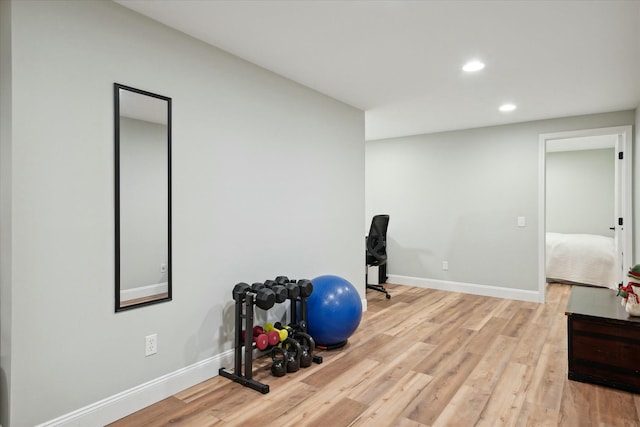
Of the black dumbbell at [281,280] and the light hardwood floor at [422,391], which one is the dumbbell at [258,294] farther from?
the light hardwood floor at [422,391]

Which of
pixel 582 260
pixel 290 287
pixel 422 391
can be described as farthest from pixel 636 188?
pixel 290 287

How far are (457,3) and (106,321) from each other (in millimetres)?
2642

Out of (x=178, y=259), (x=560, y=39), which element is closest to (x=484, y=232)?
(x=560, y=39)

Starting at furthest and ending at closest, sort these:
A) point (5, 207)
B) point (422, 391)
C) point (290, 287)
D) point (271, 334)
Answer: point (290, 287), point (271, 334), point (422, 391), point (5, 207)

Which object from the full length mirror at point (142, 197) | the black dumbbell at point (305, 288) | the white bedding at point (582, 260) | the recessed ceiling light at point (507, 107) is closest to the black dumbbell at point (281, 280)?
the black dumbbell at point (305, 288)

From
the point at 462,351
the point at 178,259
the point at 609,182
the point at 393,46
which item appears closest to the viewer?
the point at 178,259

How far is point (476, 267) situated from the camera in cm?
545

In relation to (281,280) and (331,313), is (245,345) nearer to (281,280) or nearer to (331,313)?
(281,280)

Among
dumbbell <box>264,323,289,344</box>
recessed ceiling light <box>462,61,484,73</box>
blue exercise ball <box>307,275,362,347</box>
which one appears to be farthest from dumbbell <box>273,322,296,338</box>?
recessed ceiling light <box>462,61,484,73</box>

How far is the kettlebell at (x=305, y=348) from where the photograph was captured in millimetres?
2896

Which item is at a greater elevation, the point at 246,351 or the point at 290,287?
the point at 290,287

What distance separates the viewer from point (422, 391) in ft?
8.34

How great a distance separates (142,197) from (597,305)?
3.28 m

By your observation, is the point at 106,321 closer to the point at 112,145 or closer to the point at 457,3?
the point at 112,145
